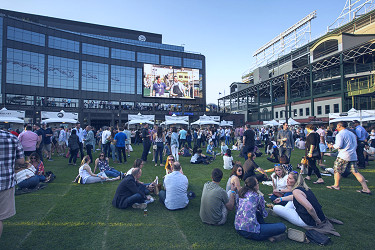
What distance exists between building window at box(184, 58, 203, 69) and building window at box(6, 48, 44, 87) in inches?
1137

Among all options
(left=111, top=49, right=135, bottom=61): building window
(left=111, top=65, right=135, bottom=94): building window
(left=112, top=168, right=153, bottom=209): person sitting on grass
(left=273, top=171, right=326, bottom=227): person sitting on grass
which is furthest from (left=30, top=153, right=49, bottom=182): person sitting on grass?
(left=111, top=49, right=135, bottom=61): building window

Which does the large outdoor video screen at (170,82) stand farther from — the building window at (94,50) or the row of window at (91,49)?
the building window at (94,50)

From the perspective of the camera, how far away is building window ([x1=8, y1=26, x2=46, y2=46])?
3466cm

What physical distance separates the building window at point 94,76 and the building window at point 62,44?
3.16 metres

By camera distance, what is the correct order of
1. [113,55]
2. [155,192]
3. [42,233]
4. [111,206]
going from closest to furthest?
1. [42,233]
2. [111,206]
3. [155,192]
4. [113,55]

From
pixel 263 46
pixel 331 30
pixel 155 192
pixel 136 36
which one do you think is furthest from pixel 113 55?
pixel 155 192

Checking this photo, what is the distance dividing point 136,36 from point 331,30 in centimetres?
4703

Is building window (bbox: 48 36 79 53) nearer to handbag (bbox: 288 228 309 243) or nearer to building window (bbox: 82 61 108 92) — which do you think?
building window (bbox: 82 61 108 92)

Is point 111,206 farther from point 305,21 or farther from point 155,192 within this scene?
point 305,21

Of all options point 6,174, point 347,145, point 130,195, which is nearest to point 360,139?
point 347,145

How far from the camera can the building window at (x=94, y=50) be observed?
41.9 meters

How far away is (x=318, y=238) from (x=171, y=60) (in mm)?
49413

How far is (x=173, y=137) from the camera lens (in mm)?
9930

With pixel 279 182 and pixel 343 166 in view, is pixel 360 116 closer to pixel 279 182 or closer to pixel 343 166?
pixel 343 166
